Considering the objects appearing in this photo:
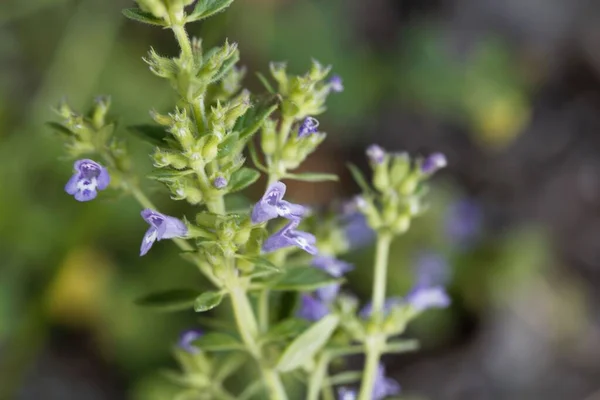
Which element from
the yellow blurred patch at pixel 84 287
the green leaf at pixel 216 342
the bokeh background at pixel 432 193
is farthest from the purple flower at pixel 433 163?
the yellow blurred patch at pixel 84 287

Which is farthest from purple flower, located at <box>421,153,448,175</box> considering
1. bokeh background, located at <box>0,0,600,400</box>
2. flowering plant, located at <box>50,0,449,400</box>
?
bokeh background, located at <box>0,0,600,400</box>

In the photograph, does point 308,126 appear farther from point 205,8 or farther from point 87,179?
point 87,179

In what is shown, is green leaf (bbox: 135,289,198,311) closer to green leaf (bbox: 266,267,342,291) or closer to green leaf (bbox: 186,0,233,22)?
green leaf (bbox: 266,267,342,291)

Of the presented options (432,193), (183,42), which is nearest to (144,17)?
(183,42)

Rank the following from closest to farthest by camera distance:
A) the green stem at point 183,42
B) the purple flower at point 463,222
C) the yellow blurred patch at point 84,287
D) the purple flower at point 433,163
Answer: the green stem at point 183,42
the purple flower at point 433,163
the yellow blurred patch at point 84,287
the purple flower at point 463,222

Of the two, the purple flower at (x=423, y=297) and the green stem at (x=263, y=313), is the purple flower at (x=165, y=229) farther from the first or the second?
the purple flower at (x=423, y=297)

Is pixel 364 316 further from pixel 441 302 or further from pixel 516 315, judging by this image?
pixel 516 315

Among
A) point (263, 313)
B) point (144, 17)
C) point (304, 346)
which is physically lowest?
point (304, 346)
